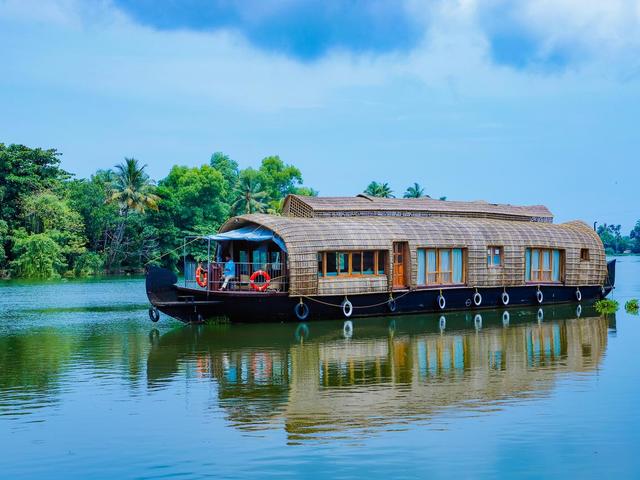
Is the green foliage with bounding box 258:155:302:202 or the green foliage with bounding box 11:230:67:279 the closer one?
the green foliage with bounding box 11:230:67:279

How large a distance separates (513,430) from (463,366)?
4.22 m

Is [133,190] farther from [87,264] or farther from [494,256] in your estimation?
[494,256]

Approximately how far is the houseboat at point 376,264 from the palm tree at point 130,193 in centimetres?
2397

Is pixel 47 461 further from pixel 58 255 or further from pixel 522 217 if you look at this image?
pixel 58 255

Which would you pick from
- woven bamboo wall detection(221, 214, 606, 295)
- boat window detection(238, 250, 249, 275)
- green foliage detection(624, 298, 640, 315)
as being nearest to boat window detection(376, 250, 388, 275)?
woven bamboo wall detection(221, 214, 606, 295)

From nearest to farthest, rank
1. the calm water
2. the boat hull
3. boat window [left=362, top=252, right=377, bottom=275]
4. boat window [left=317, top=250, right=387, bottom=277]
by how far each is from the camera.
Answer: the calm water → the boat hull → boat window [left=317, top=250, right=387, bottom=277] → boat window [left=362, top=252, right=377, bottom=275]

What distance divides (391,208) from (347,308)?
142 inches

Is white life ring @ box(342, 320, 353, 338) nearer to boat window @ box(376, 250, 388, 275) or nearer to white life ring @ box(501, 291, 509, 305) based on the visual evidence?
boat window @ box(376, 250, 388, 275)

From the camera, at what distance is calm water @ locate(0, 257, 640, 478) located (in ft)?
24.7

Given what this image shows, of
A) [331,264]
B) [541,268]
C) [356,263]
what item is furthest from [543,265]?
[331,264]

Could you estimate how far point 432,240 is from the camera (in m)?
20.3

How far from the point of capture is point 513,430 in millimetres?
8516

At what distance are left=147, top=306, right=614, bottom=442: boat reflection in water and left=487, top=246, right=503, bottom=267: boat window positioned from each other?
2282mm

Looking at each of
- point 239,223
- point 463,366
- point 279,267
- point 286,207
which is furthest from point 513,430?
point 286,207
